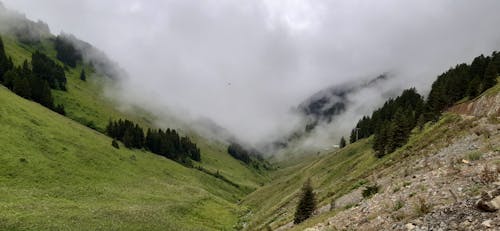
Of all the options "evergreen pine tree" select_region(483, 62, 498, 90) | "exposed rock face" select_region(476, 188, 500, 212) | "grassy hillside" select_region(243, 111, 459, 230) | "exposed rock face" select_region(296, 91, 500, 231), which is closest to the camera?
"exposed rock face" select_region(476, 188, 500, 212)

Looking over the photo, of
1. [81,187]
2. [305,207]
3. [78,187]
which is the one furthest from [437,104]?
[78,187]

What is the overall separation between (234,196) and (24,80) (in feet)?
240

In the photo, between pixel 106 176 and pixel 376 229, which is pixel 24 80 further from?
pixel 376 229

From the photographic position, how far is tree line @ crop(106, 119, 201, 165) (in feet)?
425

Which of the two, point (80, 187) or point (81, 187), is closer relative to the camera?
point (80, 187)

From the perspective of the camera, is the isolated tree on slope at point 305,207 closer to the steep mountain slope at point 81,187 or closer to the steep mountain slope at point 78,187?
the steep mountain slope at point 81,187

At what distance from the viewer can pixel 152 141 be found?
142 meters

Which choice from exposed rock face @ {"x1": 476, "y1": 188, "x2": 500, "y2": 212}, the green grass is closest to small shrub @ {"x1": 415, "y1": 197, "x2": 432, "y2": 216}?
exposed rock face @ {"x1": 476, "y1": 188, "x2": 500, "y2": 212}

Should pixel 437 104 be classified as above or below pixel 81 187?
above

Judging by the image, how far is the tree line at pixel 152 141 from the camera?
425 ft

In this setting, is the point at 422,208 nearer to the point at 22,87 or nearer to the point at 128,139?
the point at 128,139

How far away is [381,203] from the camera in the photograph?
73.3ft

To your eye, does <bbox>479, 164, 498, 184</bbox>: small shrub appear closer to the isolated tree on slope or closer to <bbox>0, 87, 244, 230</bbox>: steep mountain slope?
the isolated tree on slope

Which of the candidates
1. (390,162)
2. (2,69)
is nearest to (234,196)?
(2,69)
